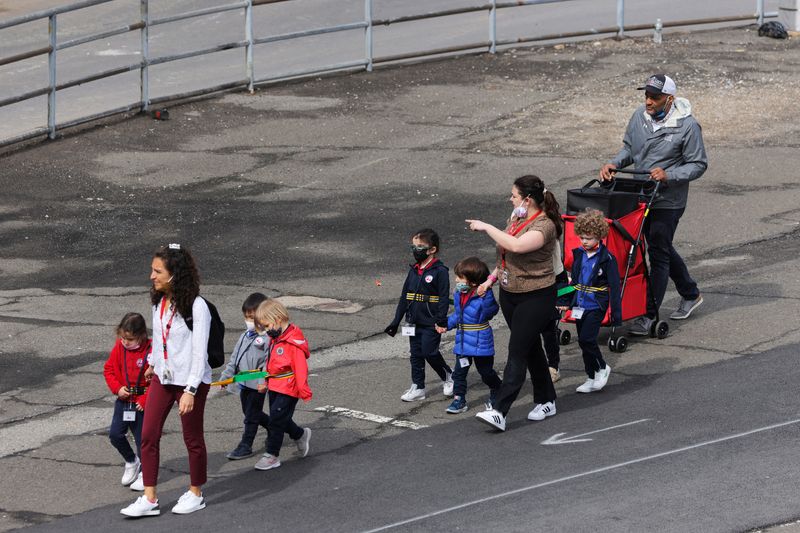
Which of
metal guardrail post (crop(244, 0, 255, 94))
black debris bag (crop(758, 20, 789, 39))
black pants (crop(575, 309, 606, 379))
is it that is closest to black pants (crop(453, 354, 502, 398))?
black pants (crop(575, 309, 606, 379))

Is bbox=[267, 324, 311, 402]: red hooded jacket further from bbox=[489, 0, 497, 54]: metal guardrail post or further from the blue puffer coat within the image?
bbox=[489, 0, 497, 54]: metal guardrail post

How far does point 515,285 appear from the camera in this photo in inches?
358

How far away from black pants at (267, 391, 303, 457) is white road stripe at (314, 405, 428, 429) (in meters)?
0.97

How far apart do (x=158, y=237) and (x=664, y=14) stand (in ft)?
48.4

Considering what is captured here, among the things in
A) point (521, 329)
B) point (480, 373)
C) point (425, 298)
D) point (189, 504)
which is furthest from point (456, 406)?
point (189, 504)

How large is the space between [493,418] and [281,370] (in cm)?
148

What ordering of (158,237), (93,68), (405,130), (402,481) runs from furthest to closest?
1. (93,68)
2. (405,130)
3. (158,237)
4. (402,481)

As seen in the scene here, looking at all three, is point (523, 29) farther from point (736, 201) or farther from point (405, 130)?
point (736, 201)

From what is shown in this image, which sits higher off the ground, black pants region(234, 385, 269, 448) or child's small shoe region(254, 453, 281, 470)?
black pants region(234, 385, 269, 448)

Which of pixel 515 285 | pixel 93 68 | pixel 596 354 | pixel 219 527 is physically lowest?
pixel 219 527

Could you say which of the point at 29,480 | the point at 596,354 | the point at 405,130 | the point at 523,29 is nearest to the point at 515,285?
the point at 596,354

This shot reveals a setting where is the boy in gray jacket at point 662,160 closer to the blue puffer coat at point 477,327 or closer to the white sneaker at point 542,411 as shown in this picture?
the white sneaker at point 542,411

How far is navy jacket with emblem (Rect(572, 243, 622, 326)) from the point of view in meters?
10.1

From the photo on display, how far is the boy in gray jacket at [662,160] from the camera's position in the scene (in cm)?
1099
